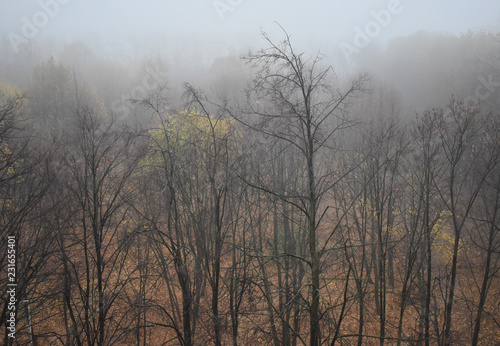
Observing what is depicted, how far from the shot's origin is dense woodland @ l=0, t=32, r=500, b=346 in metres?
5.66

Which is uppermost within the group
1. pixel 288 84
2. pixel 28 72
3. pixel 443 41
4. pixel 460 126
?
pixel 443 41

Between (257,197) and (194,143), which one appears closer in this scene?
(194,143)

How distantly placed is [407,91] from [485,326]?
34.7 meters

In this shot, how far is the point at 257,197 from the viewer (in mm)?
11047

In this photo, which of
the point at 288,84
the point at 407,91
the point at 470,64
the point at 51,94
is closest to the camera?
the point at 288,84

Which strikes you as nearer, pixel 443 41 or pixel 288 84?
pixel 288 84

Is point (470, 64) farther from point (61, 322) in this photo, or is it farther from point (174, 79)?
point (61, 322)

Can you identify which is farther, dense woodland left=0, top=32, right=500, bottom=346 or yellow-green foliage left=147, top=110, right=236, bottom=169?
yellow-green foliage left=147, top=110, right=236, bottom=169

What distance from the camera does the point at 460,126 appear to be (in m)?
8.26

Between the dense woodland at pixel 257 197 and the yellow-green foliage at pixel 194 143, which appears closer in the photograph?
the dense woodland at pixel 257 197

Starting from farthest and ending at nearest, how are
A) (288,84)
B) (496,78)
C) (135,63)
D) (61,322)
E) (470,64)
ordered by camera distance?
(135,63), (470,64), (496,78), (61,322), (288,84)

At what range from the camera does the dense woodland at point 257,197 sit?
5.66 metres

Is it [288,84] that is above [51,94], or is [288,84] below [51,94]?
below

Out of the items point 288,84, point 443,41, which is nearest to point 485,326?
point 288,84
